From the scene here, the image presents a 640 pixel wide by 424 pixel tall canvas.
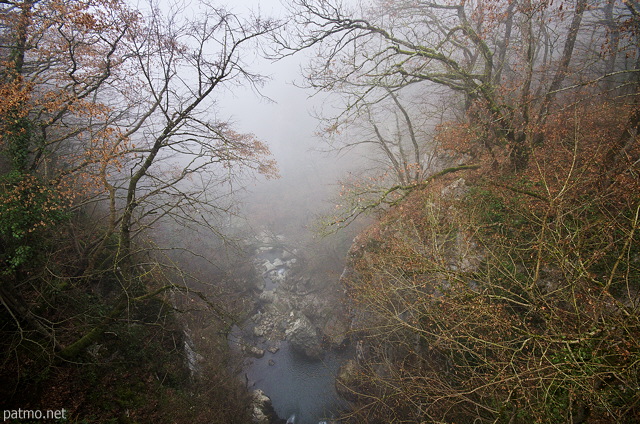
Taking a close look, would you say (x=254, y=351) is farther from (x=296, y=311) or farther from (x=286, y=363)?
(x=296, y=311)

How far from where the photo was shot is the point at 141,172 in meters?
5.98

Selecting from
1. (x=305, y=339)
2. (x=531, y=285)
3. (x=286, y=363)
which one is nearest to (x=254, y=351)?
(x=286, y=363)

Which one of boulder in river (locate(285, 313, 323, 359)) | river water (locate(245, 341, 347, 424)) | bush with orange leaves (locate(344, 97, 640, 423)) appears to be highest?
bush with orange leaves (locate(344, 97, 640, 423))

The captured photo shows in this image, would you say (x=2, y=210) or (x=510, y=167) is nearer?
(x=2, y=210)

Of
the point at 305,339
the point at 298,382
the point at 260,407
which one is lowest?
the point at 298,382

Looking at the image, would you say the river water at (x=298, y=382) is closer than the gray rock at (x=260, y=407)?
No

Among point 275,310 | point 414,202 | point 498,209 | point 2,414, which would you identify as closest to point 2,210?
point 2,414

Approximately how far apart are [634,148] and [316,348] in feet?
44.0

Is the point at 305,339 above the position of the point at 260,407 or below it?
above

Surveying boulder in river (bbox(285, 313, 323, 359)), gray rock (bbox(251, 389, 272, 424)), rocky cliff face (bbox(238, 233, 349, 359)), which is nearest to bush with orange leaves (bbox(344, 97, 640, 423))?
gray rock (bbox(251, 389, 272, 424))

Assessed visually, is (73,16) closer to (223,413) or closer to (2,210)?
(2,210)

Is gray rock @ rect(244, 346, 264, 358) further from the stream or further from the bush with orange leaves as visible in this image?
the bush with orange leaves

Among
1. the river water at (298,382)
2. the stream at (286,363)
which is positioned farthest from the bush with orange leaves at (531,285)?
the stream at (286,363)

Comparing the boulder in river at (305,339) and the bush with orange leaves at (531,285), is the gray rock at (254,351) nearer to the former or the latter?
the boulder in river at (305,339)
